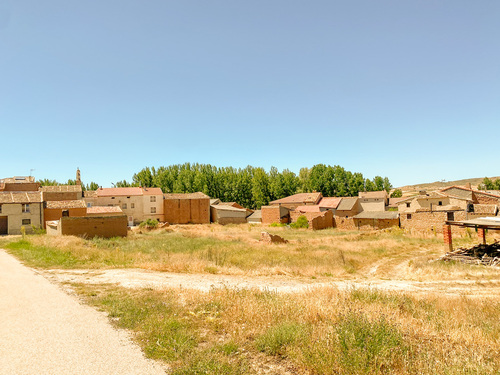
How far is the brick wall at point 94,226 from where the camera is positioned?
2872 cm

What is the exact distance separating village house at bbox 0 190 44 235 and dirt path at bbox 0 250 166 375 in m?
37.0

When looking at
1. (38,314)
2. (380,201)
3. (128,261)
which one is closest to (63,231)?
(128,261)

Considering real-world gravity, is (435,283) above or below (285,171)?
below

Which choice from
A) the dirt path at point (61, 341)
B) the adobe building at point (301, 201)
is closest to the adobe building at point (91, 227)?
the dirt path at point (61, 341)

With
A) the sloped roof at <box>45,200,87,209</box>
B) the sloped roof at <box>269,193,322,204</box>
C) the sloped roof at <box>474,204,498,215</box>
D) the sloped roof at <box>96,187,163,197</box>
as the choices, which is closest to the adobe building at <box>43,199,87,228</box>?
the sloped roof at <box>45,200,87,209</box>

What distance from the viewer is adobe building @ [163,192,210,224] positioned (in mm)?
60625

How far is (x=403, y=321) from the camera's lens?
6.50m

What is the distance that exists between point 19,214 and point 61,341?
140 ft

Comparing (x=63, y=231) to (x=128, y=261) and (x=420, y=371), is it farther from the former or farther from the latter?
(x=420, y=371)

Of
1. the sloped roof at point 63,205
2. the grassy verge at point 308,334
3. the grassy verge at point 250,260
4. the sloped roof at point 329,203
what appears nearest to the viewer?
the grassy verge at point 308,334

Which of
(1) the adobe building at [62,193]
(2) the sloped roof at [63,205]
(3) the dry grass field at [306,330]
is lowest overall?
(3) the dry grass field at [306,330]

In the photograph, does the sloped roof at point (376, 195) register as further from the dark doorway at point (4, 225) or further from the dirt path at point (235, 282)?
the dark doorway at point (4, 225)

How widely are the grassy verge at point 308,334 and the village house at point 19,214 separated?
39352 millimetres

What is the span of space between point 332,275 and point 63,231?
25084mm
